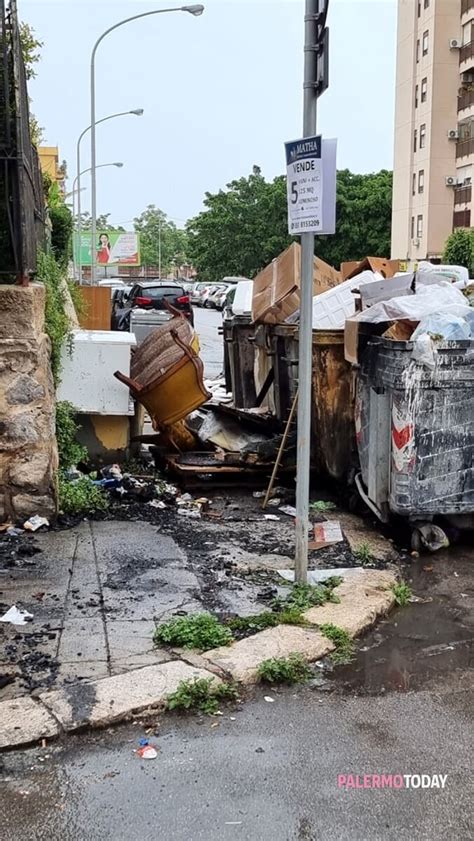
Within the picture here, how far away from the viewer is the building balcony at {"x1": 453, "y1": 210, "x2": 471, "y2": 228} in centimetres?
4467

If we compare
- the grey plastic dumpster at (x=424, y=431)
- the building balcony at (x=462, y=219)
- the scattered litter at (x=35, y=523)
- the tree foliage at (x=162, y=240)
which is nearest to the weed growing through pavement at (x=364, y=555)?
the grey plastic dumpster at (x=424, y=431)

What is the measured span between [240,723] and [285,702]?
28 cm

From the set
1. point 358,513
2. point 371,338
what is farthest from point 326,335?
point 358,513

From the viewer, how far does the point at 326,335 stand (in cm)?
680

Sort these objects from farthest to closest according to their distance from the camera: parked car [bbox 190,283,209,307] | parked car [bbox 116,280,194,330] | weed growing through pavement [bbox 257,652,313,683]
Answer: parked car [bbox 190,283,209,307]
parked car [bbox 116,280,194,330]
weed growing through pavement [bbox 257,652,313,683]

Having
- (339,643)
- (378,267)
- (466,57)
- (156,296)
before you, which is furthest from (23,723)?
(466,57)

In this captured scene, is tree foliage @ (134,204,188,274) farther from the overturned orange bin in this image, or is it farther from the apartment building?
the overturned orange bin

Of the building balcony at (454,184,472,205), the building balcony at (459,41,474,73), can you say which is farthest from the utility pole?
the building balcony at (459,41,474,73)

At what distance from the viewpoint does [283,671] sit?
151 inches

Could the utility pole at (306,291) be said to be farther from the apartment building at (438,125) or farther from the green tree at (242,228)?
the green tree at (242,228)

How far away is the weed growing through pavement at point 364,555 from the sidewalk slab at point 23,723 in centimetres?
263

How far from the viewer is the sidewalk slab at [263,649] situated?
3.85m

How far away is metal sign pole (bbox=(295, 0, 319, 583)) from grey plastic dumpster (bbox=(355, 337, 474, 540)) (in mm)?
1000

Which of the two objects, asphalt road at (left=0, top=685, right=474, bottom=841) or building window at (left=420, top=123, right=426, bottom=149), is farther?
building window at (left=420, top=123, right=426, bottom=149)
